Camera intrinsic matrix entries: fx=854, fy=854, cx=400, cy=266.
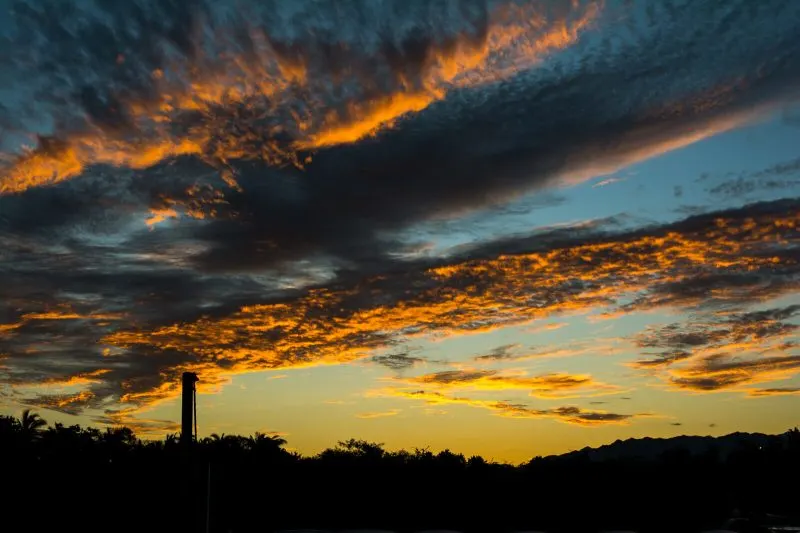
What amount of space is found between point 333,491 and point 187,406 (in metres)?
35.7

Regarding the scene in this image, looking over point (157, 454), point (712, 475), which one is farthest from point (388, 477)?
point (712, 475)

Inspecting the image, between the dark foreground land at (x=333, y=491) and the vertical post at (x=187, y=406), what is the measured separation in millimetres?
24866

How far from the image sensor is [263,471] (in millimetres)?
62438

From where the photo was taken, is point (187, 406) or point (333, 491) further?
point (333, 491)

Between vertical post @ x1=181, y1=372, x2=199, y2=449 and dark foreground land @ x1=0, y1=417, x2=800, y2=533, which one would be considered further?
dark foreground land @ x1=0, y1=417, x2=800, y2=533

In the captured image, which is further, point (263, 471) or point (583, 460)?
point (583, 460)

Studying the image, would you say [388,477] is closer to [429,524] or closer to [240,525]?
[429,524]

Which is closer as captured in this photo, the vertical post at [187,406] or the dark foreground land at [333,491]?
the vertical post at [187,406]

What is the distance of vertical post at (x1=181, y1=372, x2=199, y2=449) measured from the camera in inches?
1093

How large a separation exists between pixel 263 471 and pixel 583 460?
88.8 ft

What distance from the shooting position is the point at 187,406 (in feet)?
91.2

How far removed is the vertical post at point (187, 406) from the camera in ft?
91.1

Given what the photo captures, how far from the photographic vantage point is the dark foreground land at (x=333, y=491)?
2168 inches

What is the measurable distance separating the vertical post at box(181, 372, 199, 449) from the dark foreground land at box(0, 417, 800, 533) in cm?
2487
